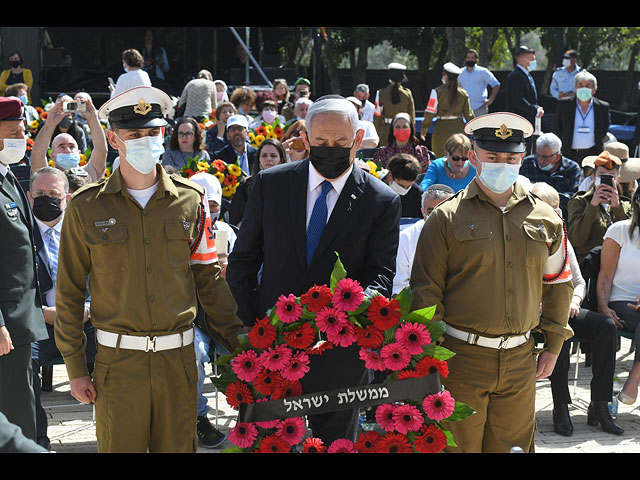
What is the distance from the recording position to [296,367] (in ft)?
12.1

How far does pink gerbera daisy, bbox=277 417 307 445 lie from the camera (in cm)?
366

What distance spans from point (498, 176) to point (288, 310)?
1356mm

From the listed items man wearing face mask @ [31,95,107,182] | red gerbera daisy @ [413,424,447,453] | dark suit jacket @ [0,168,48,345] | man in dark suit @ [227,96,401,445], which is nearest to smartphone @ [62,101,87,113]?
man wearing face mask @ [31,95,107,182]

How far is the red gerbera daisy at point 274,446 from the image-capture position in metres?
3.64

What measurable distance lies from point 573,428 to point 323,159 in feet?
12.3

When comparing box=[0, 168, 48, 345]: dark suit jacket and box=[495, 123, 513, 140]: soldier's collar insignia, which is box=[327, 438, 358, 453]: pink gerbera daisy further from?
box=[0, 168, 48, 345]: dark suit jacket

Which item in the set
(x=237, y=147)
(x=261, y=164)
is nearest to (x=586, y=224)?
(x=261, y=164)

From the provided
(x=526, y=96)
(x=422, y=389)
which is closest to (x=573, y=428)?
(x=422, y=389)

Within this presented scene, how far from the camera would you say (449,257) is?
175 inches

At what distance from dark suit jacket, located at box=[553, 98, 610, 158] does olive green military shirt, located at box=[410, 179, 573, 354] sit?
29.4 feet

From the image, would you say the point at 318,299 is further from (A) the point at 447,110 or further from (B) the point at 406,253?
(A) the point at 447,110

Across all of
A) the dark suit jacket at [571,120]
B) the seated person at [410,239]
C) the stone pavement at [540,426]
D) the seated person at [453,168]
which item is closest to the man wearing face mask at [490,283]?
the seated person at [410,239]

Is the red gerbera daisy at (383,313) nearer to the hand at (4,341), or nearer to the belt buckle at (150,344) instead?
the belt buckle at (150,344)
